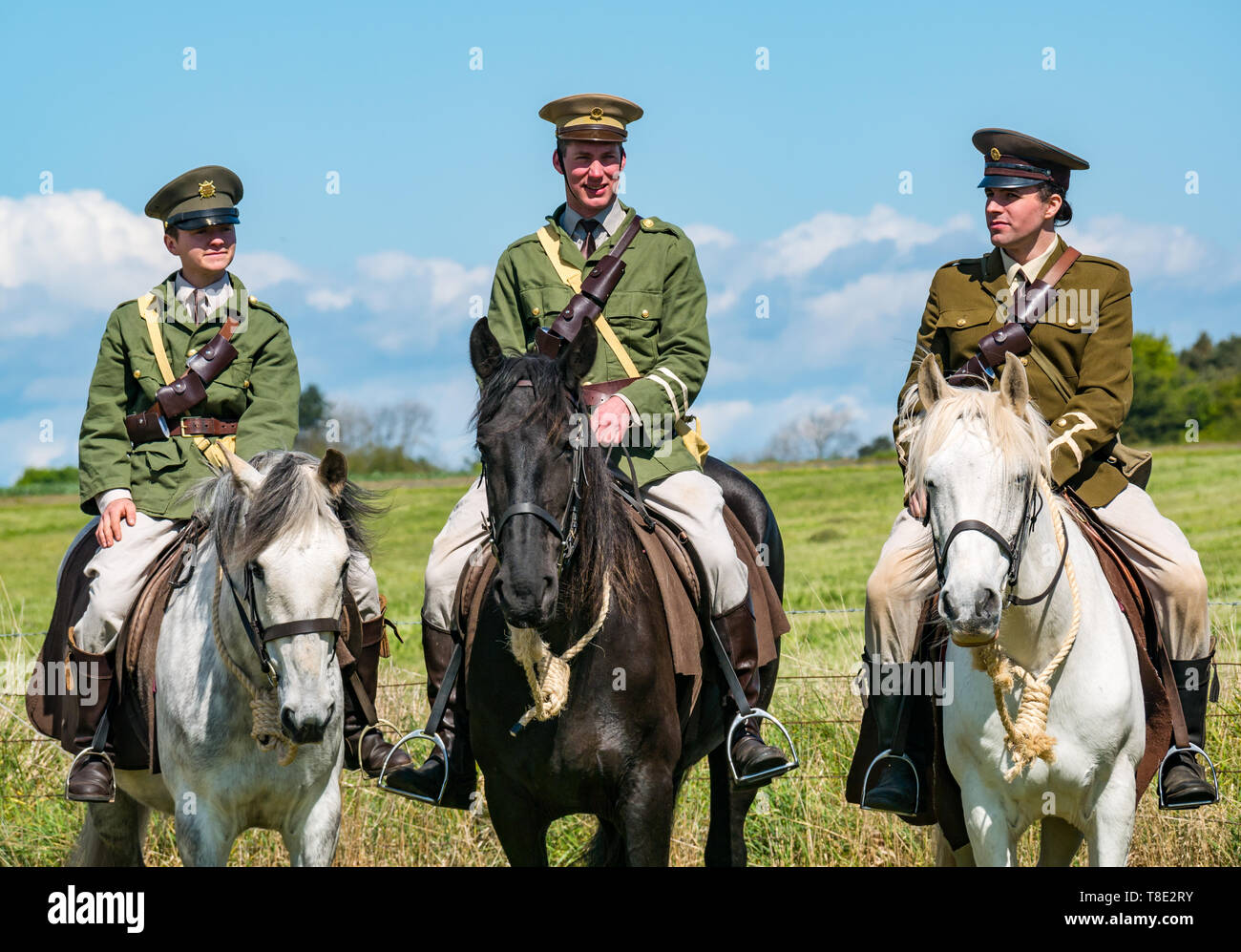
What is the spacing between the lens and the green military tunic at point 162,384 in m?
7.68

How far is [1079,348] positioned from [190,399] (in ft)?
14.6

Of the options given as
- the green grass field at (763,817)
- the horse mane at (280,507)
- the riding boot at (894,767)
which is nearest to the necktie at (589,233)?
the green grass field at (763,817)

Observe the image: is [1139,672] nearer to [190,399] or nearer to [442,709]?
[442,709]

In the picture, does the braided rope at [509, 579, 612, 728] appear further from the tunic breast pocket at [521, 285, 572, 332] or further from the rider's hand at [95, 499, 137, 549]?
the rider's hand at [95, 499, 137, 549]

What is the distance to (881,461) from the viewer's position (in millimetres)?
50688

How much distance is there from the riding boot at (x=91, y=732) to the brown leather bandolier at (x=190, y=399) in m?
1.16

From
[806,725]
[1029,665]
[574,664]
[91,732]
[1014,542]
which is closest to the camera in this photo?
[1014,542]

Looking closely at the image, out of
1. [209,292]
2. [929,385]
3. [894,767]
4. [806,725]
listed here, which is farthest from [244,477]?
[806,725]

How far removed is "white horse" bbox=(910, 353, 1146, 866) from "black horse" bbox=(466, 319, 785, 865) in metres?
1.33

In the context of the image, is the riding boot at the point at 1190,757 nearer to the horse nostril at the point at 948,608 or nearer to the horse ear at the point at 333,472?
the horse nostril at the point at 948,608

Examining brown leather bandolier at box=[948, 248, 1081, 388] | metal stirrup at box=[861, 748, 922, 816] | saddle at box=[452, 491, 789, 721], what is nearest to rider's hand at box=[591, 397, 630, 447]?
saddle at box=[452, 491, 789, 721]

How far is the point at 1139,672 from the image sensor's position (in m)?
6.61

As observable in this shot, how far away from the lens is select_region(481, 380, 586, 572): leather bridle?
5766 mm
